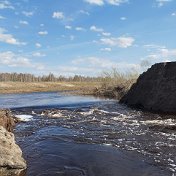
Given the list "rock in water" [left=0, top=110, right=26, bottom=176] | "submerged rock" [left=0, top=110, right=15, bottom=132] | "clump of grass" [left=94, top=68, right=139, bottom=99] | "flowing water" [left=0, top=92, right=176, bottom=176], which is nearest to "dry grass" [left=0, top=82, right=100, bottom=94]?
"clump of grass" [left=94, top=68, right=139, bottom=99]

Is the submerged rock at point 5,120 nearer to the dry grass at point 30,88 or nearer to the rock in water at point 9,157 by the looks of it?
the rock in water at point 9,157

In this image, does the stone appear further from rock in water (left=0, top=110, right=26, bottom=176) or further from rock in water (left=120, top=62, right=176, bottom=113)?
rock in water (left=120, top=62, right=176, bottom=113)

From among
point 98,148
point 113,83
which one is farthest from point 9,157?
point 113,83

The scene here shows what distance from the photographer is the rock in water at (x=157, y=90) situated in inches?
1097

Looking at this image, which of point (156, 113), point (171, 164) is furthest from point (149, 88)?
point (171, 164)

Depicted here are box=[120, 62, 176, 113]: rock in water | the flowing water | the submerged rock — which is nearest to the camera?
the flowing water

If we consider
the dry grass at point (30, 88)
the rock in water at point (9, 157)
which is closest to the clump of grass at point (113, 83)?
the dry grass at point (30, 88)

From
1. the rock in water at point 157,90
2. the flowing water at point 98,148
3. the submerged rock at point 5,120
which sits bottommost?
the flowing water at point 98,148

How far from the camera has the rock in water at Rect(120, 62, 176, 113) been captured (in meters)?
27.9

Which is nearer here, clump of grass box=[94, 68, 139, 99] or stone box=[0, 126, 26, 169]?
stone box=[0, 126, 26, 169]

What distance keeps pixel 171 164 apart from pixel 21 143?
6.63 m

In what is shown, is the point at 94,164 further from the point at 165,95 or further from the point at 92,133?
the point at 165,95

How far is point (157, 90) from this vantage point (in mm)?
30172

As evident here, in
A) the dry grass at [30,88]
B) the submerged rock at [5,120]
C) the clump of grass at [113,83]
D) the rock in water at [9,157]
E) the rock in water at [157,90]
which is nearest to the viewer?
the rock in water at [9,157]
